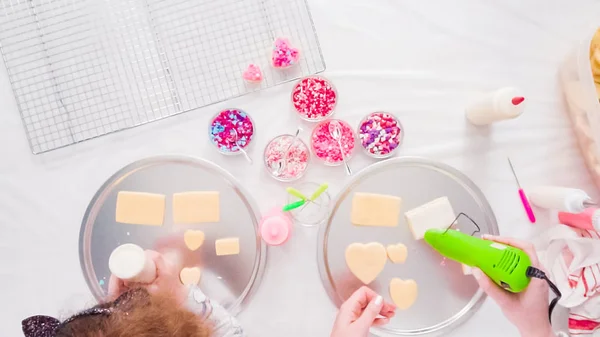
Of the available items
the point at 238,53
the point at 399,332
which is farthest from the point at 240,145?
the point at 399,332

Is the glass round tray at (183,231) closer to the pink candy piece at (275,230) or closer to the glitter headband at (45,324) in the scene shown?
the pink candy piece at (275,230)

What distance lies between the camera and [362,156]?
3.99 ft

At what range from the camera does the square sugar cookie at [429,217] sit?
1.17 meters

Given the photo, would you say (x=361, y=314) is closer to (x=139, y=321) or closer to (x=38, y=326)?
(x=139, y=321)

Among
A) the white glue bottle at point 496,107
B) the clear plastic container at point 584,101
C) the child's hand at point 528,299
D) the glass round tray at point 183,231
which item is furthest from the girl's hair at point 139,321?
the clear plastic container at point 584,101

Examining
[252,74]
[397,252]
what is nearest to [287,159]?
[252,74]

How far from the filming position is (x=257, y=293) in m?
1.20

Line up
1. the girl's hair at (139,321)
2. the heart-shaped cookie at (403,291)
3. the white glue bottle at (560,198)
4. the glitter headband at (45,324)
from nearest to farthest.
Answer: the girl's hair at (139,321) < the glitter headband at (45,324) < the white glue bottle at (560,198) < the heart-shaped cookie at (403,291)

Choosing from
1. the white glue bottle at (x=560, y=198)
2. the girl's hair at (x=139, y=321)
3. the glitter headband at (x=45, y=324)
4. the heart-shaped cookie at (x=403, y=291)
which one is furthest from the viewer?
the heart-shaped cookie at (x=403, y=291)

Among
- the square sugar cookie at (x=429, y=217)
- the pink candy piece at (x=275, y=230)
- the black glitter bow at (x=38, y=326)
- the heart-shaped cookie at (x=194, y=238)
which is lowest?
the square sugar cookie at (x=429, y=217)

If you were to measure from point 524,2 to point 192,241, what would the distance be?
100 centimetres

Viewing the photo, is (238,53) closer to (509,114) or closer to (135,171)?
(135,171)

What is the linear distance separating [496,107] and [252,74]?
22.1 inches

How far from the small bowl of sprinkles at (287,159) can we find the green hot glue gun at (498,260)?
1.28ft
